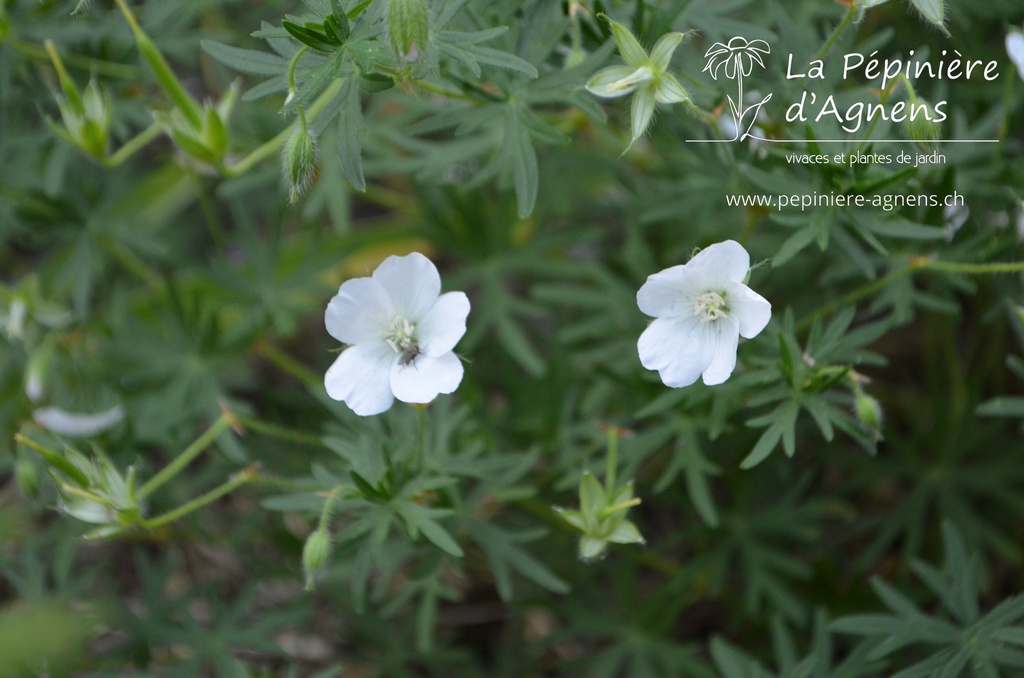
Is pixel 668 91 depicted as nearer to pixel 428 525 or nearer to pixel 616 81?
pixel 616 81

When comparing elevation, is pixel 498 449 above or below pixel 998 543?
below

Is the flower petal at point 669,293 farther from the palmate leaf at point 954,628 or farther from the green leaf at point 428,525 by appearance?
the palmate leaf at point 954,628

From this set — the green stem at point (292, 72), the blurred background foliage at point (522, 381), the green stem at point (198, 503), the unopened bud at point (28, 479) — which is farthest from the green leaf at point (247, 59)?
the unopened bud at point (28, 479)

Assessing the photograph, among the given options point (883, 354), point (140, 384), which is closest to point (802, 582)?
point (883, 354)

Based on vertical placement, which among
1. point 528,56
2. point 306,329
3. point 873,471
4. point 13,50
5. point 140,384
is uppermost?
point 528,56

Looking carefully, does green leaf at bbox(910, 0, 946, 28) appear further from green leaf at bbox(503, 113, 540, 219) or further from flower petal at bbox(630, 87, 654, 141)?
green leaf at bbox(503, 113, 540, 219)

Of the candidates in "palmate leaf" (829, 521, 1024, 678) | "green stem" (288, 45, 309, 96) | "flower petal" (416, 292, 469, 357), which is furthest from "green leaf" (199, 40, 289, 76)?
"palmate leaf" (829, 521, 1024, 678)

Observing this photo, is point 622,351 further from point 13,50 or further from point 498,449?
point 13,50
